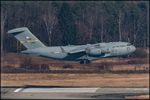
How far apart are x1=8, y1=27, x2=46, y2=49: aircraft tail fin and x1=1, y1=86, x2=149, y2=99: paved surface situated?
14.9ft

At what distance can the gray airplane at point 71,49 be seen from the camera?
40.6 metres

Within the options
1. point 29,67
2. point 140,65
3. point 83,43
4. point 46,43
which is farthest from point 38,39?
point 140,65

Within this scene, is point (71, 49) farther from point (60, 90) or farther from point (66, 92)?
point (66, 92)

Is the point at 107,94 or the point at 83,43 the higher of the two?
the point at 83,43

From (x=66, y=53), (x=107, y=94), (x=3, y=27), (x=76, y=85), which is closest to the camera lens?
(x=107, y=94)

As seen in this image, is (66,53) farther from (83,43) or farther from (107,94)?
(107,94)

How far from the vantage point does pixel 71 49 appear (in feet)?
134

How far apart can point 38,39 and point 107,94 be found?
946cm

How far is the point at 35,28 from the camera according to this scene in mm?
41625

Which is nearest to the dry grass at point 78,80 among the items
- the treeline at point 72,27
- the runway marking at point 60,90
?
the treeline at point 72,27

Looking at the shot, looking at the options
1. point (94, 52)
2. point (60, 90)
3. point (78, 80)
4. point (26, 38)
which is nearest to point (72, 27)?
point (94, 52)

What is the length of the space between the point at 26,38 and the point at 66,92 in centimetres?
861

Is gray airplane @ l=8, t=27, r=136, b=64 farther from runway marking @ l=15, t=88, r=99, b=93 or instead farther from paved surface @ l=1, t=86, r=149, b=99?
runway marking @ l=15, t=88, r=99, b=93

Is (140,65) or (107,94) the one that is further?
(140,65)
